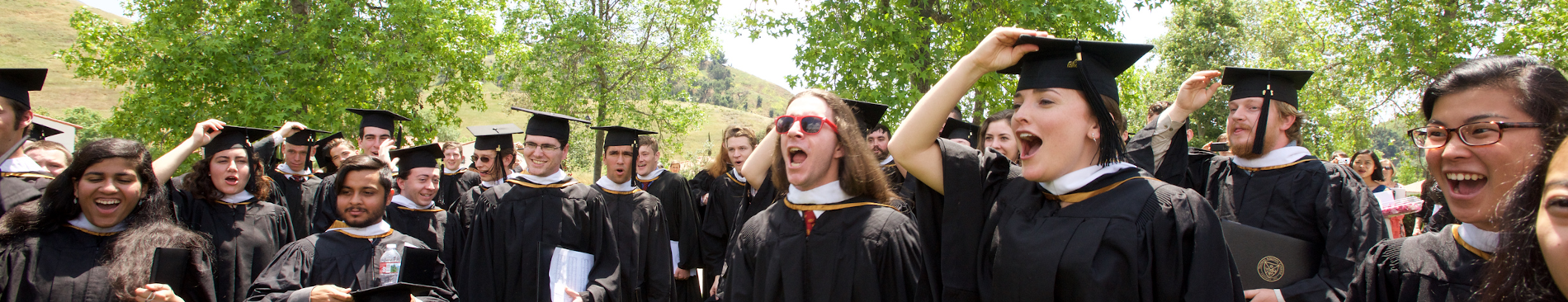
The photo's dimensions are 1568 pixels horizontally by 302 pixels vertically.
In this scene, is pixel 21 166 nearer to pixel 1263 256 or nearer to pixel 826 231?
pixel 826 231

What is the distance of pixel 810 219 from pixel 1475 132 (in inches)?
75.0

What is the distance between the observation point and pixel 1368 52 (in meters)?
16.7

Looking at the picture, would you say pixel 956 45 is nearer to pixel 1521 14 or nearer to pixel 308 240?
pixel 308 240

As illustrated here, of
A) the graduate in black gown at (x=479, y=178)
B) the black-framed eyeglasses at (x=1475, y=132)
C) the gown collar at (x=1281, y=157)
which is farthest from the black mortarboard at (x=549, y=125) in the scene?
the black-framed eyeglasses at (x=1475, y=132)

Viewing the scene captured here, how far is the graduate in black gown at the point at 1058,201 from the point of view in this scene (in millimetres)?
1897

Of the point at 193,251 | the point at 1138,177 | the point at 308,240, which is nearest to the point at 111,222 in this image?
the point at 193,251

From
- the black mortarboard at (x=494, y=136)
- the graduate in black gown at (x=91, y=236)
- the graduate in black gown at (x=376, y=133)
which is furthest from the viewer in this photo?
the graduate in black gown at (x=376, y=133)

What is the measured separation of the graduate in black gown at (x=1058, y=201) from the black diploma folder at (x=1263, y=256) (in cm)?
143

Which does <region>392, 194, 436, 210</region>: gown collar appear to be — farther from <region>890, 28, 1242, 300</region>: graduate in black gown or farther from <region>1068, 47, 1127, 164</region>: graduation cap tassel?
<region>1068, 47, 1127, 164</region>: graduation cap tassel

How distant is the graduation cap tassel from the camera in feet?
6.72

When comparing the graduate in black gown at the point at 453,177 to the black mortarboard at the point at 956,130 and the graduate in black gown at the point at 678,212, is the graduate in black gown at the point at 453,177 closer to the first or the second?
the graduate in black gown at the point at 678,212

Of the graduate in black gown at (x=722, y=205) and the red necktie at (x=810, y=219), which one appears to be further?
the graduate in black gown at (x=722, y=205)

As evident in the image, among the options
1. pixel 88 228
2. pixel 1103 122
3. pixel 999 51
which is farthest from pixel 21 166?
pixel 1103 122

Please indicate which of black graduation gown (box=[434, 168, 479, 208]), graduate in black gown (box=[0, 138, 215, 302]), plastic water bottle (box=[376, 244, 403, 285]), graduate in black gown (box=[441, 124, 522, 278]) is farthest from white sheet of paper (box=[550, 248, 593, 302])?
black graduation gown (box=[434, 168, 479, 208])
